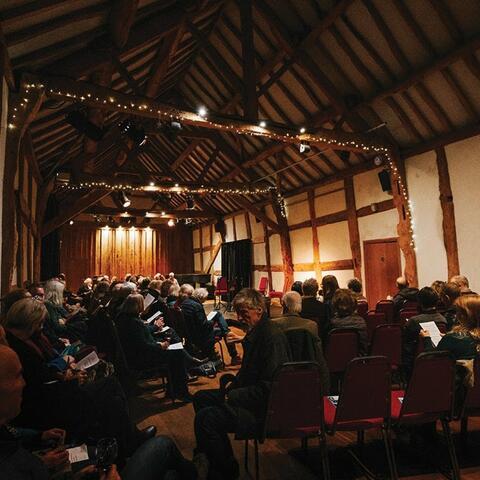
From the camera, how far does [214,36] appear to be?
899 cm

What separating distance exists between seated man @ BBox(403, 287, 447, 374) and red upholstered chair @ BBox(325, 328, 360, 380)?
583mm

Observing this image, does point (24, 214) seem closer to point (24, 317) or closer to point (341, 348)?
point (24, 317)

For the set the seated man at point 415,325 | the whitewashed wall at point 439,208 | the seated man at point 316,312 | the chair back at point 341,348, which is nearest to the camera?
the seated man at point 415,325

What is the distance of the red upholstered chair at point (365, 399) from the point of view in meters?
2.25

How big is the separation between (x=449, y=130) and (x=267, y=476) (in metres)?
7.05

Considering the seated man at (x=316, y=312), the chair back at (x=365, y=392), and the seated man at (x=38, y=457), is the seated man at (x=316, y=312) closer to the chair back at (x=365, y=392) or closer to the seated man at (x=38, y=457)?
the chair back at (x=365, y=392)

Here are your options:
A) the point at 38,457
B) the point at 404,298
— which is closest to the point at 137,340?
the point at 38,457

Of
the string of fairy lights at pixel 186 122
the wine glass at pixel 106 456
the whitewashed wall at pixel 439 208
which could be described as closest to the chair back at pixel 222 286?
the string of fairy lights at pixel 186 122

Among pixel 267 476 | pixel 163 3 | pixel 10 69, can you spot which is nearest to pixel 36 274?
pixel 10 69

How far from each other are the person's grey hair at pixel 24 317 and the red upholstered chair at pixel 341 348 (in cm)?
247

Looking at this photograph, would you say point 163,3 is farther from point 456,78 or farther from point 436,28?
point 456,78

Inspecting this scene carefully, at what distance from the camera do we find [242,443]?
10.3ft

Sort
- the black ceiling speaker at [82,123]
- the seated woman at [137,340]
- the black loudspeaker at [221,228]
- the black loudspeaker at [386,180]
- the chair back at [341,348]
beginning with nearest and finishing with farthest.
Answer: the chair back at [341,348], the seated woman at [137,340], the black ceiling speaker at [82,123], the black loudspeaker at [386,180], the black loudspeaker at [221,228]

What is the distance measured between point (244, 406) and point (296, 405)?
31cm
